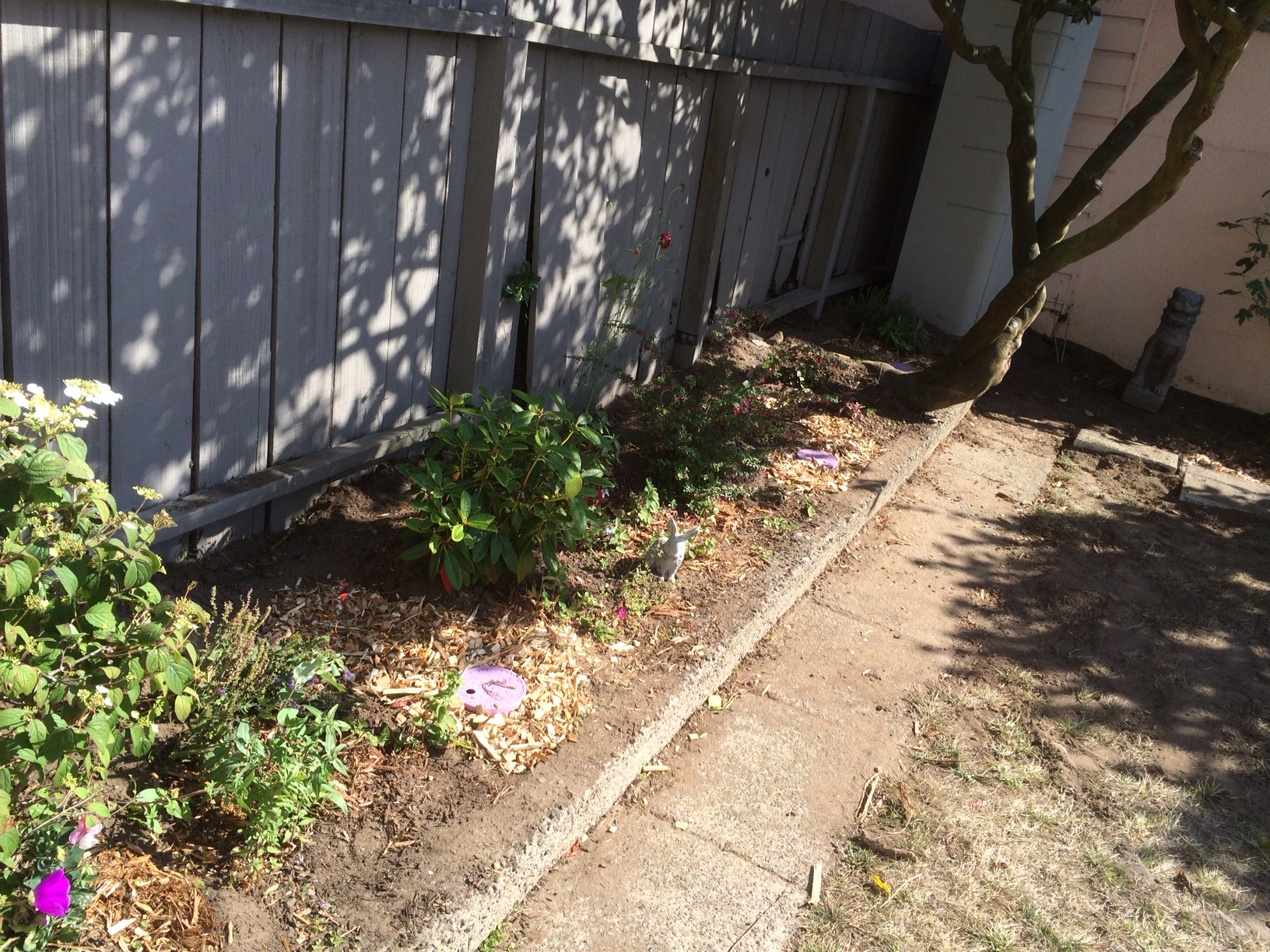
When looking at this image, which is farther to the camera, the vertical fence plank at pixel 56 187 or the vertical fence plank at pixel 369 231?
the vertical fence plank at pixel 369 231


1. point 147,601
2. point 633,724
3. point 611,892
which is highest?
point 147,601

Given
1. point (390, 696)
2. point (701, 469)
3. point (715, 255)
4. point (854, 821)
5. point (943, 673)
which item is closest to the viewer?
point (390, 696)

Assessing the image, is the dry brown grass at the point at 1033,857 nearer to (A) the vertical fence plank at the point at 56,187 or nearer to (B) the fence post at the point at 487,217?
(B) the fence post at the point at 487,217

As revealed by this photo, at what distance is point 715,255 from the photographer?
6602 millimetres

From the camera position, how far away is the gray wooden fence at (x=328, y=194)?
2.87 metres

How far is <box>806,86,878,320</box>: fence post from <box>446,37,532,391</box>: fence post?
4169 millimetres

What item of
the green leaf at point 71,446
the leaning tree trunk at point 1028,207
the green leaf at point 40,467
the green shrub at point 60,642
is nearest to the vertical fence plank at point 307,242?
the green shrub at point 60,642

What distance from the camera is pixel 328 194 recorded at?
3695 millimetres

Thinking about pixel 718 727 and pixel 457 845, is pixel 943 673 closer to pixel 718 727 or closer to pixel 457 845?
pixel 718 727

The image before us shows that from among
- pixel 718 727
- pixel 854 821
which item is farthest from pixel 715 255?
pixel 854 821

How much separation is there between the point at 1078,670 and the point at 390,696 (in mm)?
3079

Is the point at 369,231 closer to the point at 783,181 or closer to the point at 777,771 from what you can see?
the point at 777,771

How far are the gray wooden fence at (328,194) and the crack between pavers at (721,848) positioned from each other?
1.80 m

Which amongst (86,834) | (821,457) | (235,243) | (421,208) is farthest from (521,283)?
(86,834)
